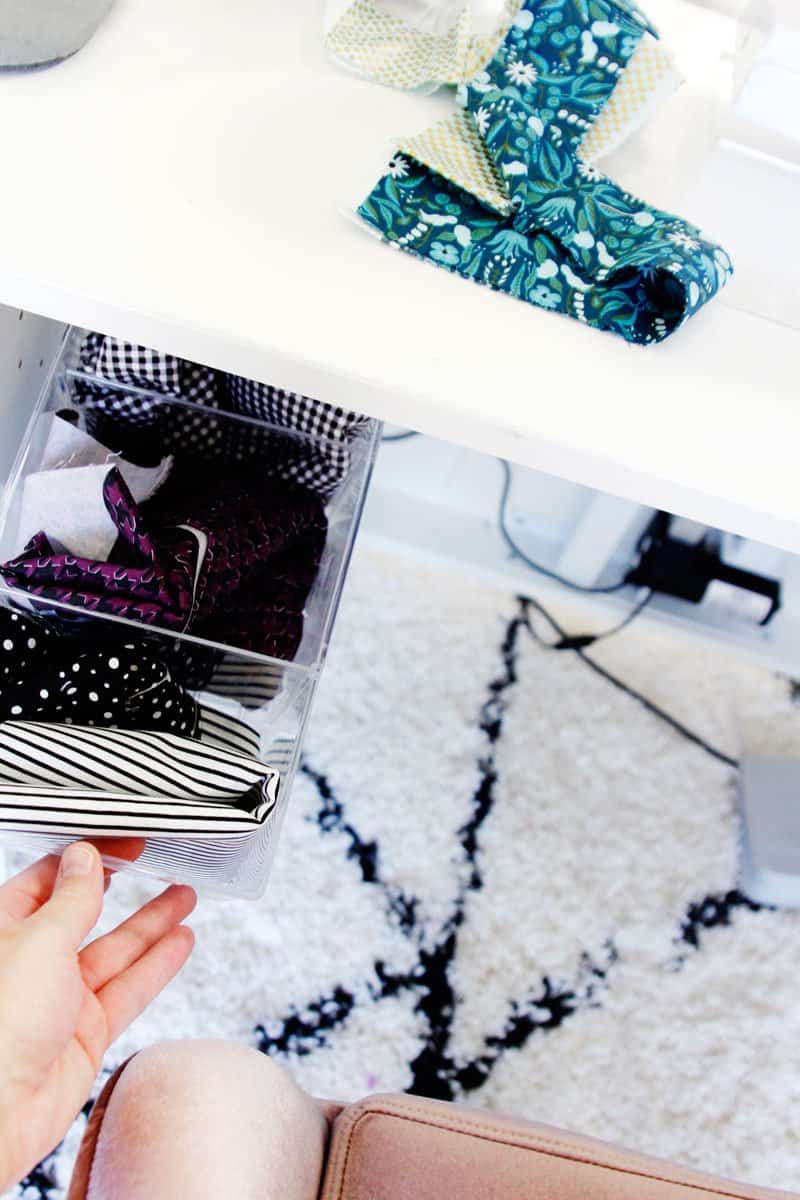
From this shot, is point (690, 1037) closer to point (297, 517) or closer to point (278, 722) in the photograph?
point (278, 722)

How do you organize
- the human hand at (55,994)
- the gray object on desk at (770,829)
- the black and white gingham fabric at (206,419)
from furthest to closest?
the gray object on desk at (770,829) → the black and white gingham fabric at (206,419) → the human hand at (55,994)

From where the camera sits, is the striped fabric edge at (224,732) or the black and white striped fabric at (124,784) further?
the striped fabric edge at (224,732)

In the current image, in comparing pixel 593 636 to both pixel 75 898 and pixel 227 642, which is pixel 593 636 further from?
pixel 75 898

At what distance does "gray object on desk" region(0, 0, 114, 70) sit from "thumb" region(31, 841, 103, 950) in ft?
1.54

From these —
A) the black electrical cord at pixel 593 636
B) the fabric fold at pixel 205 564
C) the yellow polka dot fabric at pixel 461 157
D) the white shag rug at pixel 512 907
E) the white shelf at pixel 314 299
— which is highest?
the yellow polka dot fabric at pixel 461 157

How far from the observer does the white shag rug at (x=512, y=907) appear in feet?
3.29

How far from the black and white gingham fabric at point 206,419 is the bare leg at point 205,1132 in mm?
416

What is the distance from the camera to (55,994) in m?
0.53

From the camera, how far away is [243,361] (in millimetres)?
535

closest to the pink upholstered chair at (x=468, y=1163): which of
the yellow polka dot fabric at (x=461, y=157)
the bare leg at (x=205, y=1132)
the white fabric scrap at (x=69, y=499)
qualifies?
the bare leg at (x=205, y=1132)

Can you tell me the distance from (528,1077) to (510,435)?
29.2 inches

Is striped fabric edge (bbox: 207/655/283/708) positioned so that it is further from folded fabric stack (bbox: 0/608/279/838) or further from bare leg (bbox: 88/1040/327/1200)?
bare leg (bbox: 88/1040/327/1200)

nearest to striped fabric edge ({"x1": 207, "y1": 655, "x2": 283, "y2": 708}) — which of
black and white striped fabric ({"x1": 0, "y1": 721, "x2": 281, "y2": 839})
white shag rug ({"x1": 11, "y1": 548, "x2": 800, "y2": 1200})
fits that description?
black and white striped fabric ({"x1": 0, "y1": 721, "x2": 281, "y2": 839})

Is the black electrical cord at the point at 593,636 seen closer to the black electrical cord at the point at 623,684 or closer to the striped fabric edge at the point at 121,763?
the black electrical cord at the point at 623,684
